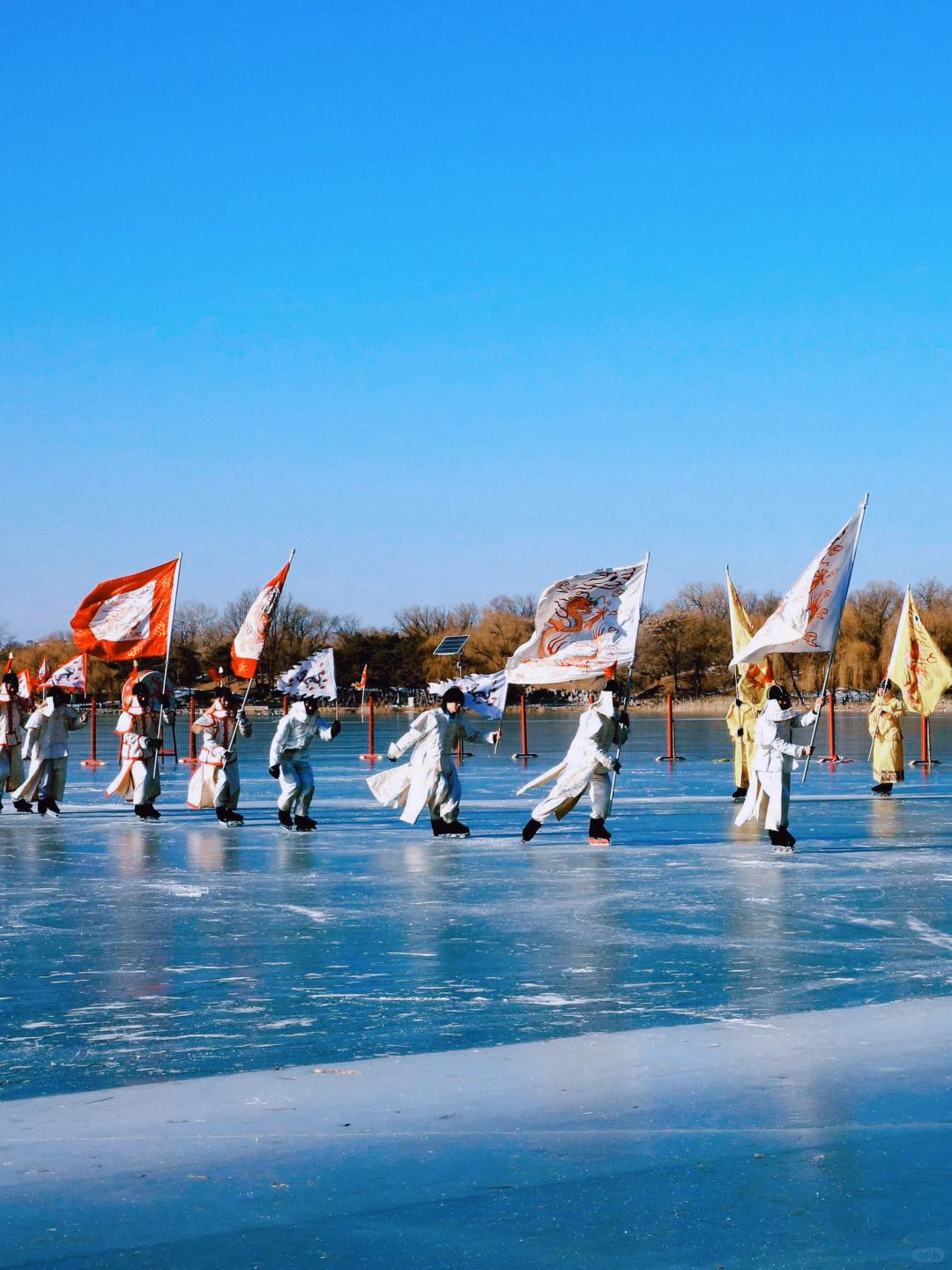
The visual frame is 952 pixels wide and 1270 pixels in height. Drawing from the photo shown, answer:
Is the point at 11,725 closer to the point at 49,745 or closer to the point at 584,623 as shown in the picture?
the point at 49,745

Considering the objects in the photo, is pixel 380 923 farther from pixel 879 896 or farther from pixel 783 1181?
pixel 783 1181

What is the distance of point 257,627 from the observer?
17.7 metres

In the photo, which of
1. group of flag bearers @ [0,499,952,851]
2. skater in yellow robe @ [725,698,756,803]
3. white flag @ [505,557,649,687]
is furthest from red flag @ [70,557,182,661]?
skater in yellow robe @ [725,698,756,803]

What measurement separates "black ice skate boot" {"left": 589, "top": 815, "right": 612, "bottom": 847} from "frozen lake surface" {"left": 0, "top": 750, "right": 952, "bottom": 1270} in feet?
6.85

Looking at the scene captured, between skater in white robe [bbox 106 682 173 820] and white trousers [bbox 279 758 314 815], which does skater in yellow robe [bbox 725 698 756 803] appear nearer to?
white trousers [bbox 279 758 314 815]

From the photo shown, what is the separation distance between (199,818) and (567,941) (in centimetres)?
1030

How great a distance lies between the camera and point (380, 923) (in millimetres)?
9852

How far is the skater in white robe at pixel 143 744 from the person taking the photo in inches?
709

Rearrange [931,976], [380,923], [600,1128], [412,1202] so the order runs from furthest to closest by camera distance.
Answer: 1. [380,923]
2. [931,976]
3. [600,1128]
4. [412,1202]

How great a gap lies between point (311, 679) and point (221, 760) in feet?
8.28

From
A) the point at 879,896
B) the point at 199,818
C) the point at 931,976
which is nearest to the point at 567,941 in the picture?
the point at 931,976

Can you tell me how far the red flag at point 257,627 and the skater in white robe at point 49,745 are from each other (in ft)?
6.98

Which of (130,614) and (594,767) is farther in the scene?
(130,614)

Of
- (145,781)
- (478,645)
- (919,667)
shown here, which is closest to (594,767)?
(145,781)
